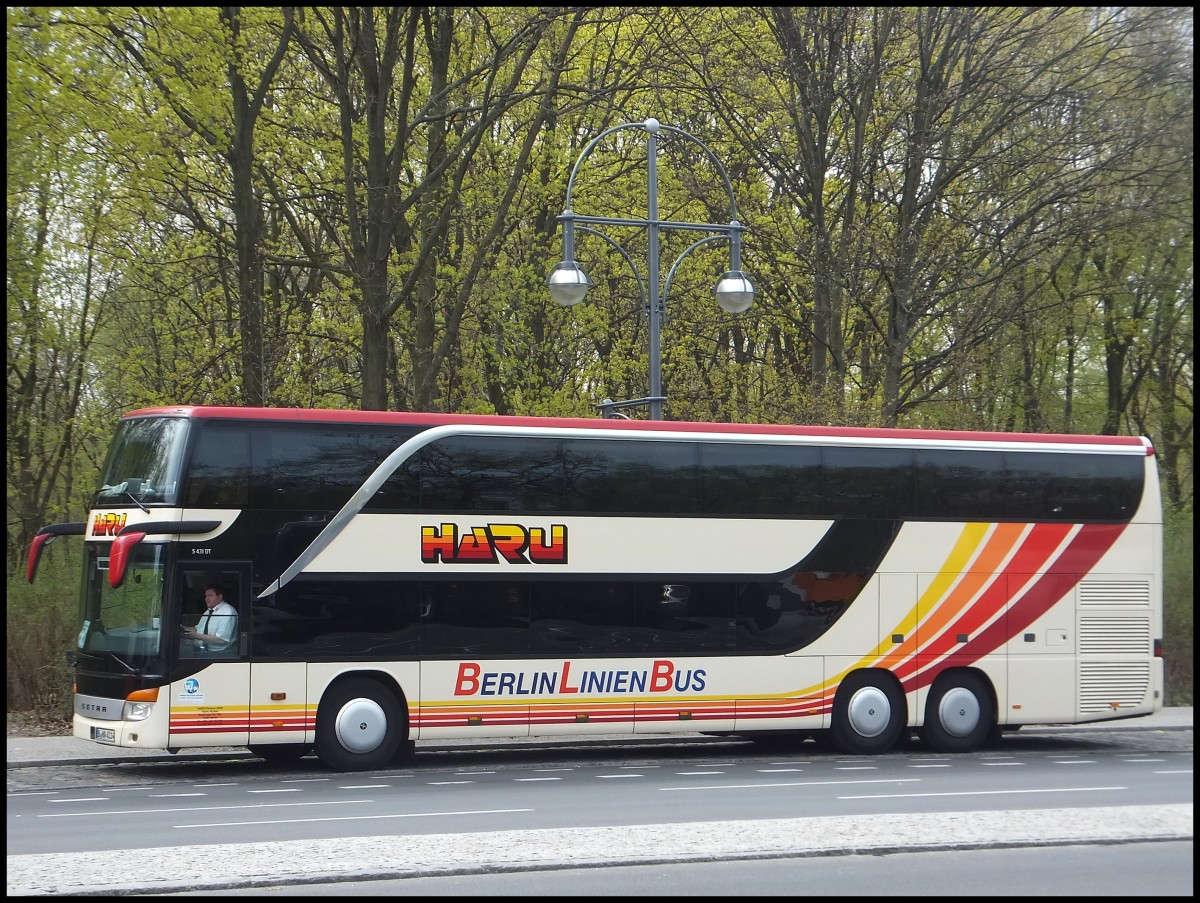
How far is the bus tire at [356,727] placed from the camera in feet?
55.0

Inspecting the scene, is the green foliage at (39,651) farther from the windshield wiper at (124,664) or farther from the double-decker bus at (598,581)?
the windshield wiper at (124,664)

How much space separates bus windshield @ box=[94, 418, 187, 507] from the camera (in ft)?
53.5

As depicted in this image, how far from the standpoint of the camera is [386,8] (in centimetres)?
2600

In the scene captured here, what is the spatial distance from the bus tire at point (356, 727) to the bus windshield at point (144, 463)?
281 cm

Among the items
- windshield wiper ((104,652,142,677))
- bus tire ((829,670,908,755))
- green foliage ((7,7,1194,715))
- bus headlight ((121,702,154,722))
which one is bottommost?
bus tire ((829,670,908,755))

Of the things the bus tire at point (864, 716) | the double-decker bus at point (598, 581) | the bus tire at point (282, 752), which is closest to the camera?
the double-decker bus at point (598, 581)

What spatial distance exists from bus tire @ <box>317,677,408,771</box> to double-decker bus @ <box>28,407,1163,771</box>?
0.08 feet

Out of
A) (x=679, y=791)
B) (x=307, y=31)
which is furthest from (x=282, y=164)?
(x=679, y=791)

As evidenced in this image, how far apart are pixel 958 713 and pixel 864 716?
1395 mm

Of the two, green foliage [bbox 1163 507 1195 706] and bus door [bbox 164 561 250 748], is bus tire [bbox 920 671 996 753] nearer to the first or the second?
green foliage [bbox 1163 507 1195 706]

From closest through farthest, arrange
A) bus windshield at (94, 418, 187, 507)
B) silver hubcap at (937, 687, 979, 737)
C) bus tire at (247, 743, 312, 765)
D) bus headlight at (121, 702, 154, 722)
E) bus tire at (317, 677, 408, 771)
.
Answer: bus headlight at (121, 702, 154, 722) → bus windshield at (94, 418, 187, 507) → bus tire at (317, 677, 408, 771) → bus tire at (247, 743, 312, 765) → silver hubcap at (937, 687, 979, 737)

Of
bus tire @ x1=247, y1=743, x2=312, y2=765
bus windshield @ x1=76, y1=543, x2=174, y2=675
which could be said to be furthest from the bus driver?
bus tire @ x1=247, y1=743, x2=312, y2=765

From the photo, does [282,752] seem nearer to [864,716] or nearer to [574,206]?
[864,716]

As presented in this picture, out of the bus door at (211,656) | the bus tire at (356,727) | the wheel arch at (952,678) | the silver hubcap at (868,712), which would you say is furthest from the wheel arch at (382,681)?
the wheel arch at (952,678)
